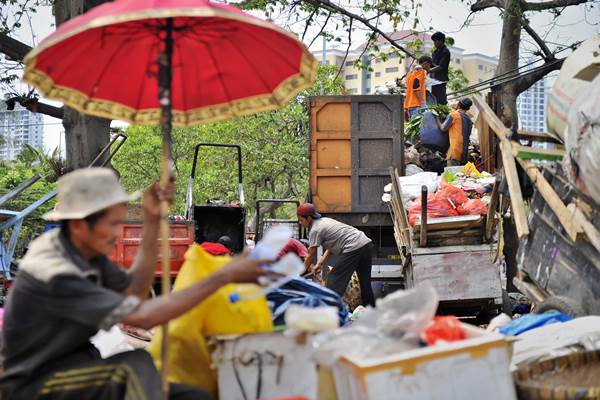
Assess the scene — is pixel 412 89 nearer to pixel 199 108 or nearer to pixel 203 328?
pixel 199 108

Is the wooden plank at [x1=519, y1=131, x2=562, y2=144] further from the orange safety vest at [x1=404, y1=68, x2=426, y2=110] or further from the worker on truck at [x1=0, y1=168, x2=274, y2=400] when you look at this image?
the orange safety vest at [x1=404, y1=68, x2=426, y2=110]

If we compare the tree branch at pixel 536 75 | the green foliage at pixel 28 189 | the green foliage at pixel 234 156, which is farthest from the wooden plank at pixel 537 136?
the green foliage at pixel 234 156

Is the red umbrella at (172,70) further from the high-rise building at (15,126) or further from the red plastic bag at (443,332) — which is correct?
→ the high-rise building at (15,126)

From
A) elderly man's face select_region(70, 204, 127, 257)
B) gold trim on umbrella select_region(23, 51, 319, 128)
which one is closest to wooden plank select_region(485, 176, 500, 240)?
gold trim on umbrella select_region(23, 51, 319, 128)

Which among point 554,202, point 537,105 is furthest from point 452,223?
point 537,105

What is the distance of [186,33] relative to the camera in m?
4.20

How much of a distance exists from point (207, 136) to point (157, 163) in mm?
2549

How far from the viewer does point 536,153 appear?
625 cm

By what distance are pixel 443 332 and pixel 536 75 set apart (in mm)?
14806

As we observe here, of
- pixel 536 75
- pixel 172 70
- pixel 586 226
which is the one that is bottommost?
pixel 586 226

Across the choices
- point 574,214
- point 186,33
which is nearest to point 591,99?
point 574,214

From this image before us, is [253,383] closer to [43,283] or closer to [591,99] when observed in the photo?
[43,283]

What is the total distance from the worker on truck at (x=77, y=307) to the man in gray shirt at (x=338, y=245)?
707 centimetres

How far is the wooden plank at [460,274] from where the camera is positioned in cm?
981
